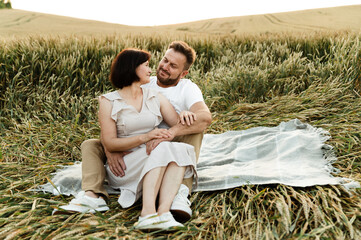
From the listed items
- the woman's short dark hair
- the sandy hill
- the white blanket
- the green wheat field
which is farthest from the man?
the sandy hill

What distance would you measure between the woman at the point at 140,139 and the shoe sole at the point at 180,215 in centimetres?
7

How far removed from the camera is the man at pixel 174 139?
2.14m

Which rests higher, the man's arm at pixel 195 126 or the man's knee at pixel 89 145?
the man's arm at pixel 195 126

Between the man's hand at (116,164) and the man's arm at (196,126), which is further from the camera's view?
the man's arm at (196,126)

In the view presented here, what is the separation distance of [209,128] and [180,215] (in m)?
2.14

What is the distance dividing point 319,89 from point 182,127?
9.62ft

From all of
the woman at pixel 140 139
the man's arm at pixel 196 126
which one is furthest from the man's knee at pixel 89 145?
the man's arm at pixel 196 126

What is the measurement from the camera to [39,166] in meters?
3.13

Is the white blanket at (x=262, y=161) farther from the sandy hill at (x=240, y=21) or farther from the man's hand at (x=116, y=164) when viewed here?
the sandy hill at (x=240, y=21)

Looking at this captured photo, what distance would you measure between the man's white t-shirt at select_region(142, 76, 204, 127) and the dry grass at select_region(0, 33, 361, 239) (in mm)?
829

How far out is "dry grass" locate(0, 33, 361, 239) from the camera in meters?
1.95

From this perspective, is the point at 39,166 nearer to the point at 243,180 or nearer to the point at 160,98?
the point at 160,98

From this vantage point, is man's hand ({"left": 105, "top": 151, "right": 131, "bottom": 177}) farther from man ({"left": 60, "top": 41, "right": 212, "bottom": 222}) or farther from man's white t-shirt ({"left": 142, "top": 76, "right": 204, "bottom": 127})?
man's white t-shirt ({"left": 142, "top": 76, "right": 204, "bottom": 127})

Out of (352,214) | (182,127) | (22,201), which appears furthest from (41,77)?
(352,214)
